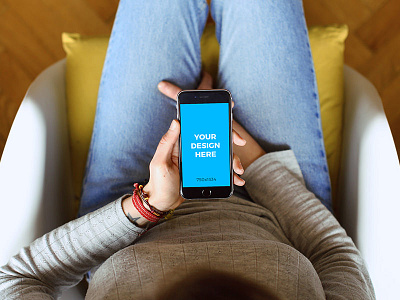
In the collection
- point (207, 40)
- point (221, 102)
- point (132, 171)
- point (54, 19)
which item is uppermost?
point (54, 19)

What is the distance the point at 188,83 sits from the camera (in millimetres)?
785

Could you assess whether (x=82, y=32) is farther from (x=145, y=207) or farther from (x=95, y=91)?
(x=145, y=207)

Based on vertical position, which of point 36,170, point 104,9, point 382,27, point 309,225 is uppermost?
point 104,9

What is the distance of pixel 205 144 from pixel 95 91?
1.44ft

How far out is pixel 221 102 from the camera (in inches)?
22.5

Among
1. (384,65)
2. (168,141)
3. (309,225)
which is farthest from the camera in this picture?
(384,65)

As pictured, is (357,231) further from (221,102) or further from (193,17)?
(193,17)

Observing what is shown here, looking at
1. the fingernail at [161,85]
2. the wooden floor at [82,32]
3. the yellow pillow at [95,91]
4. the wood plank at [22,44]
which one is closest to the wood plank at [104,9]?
the wooden floor at [82,32]

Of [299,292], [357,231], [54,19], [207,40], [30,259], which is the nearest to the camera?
[299,292]

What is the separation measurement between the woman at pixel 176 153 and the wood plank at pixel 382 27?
2.03 ft

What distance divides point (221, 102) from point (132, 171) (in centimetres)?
26

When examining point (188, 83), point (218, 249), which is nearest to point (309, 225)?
point (218, 249)

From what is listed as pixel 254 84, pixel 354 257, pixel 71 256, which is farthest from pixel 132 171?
pixel 354 257

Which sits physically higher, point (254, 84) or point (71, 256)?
point (254, 84)
